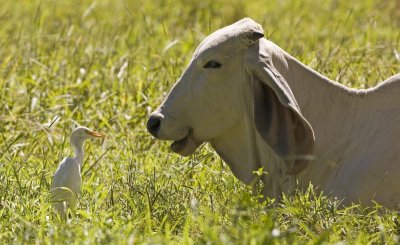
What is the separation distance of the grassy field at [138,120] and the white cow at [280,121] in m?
0.15

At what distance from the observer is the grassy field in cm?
516

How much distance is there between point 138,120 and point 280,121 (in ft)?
6.95

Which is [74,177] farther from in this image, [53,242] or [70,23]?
[70,23]

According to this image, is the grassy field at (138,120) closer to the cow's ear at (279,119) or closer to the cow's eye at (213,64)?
the cow's ear at (279,119)

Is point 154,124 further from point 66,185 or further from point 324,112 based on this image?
point 324,112

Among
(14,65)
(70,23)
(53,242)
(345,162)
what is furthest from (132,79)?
(53,242)

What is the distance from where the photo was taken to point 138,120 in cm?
744

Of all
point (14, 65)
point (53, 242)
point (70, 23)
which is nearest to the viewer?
point (53, 242)

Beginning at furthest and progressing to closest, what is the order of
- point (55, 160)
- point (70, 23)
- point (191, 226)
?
point (70, 23) → point (55, 160) → point (191, 226)

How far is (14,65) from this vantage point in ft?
26.2

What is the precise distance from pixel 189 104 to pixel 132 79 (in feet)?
8.14

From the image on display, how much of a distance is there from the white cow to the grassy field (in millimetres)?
153

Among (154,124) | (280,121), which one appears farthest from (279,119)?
(154,124)

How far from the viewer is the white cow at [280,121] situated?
5418mm
